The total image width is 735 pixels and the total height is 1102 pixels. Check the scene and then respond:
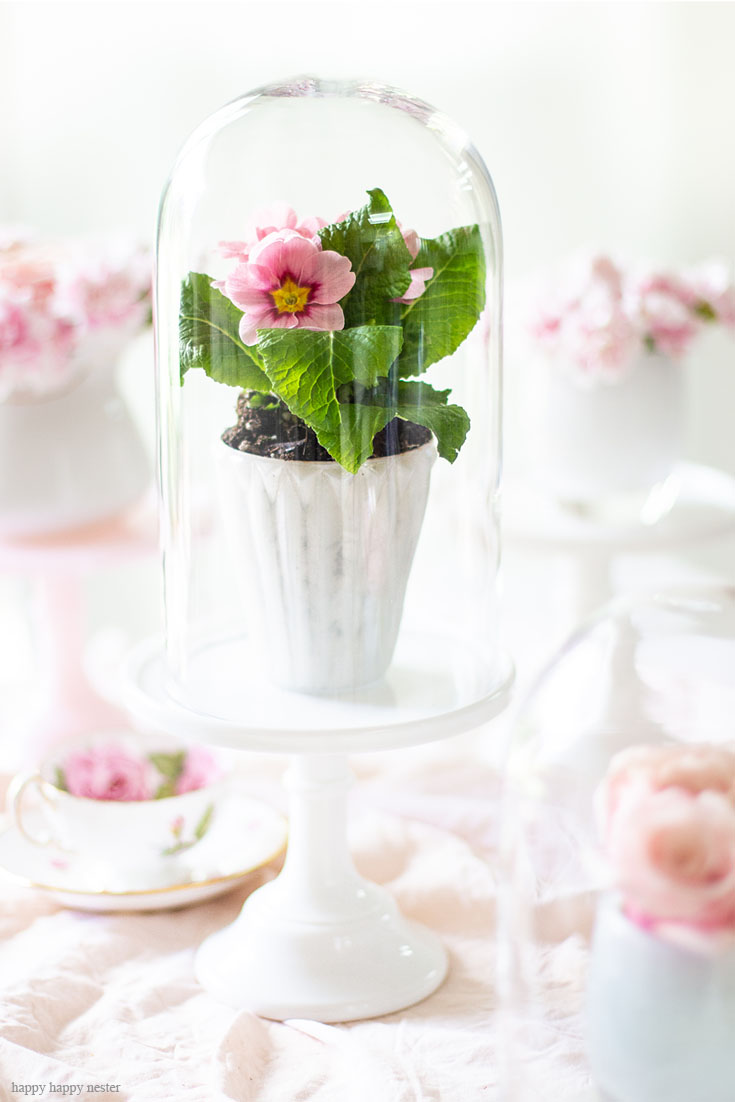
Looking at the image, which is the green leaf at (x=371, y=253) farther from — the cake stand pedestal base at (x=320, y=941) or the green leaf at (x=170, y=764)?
the green leaf at (x=170, y=764)

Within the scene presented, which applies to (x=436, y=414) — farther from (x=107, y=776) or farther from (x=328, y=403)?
(x=107, y=776)

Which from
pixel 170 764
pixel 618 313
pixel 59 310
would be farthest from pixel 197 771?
pixel 618 313

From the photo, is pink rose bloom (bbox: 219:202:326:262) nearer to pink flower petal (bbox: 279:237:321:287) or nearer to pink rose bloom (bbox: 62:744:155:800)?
pink flower petal (bbox: 279:237:321:287)

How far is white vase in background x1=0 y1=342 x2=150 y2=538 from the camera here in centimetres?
119

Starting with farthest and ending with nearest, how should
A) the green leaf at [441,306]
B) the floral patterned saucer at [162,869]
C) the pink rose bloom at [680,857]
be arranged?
the floral patterned saucer at [162,869] < the green leaf at [441,306] < the pink rose bloom at [680,857]

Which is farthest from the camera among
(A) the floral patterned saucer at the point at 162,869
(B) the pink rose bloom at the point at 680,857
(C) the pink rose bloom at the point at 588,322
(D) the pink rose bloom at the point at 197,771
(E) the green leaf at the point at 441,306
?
(C) the pink rose bloom at the point at 588,322

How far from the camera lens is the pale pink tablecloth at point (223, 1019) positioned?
0.76 m

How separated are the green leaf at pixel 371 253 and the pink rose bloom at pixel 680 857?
0.35 m

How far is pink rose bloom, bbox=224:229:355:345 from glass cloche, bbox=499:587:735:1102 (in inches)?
9.8

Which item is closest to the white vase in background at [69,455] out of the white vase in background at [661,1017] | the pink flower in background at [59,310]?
the pink flower in background at [59,310]

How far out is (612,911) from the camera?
627mm

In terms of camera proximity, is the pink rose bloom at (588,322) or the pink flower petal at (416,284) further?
the pink rose bloom at (588,322)

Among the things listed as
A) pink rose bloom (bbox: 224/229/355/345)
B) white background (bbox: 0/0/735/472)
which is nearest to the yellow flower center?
pink rose bloom (bbox: 224/229/355/345)

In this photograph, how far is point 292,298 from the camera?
77 cm
